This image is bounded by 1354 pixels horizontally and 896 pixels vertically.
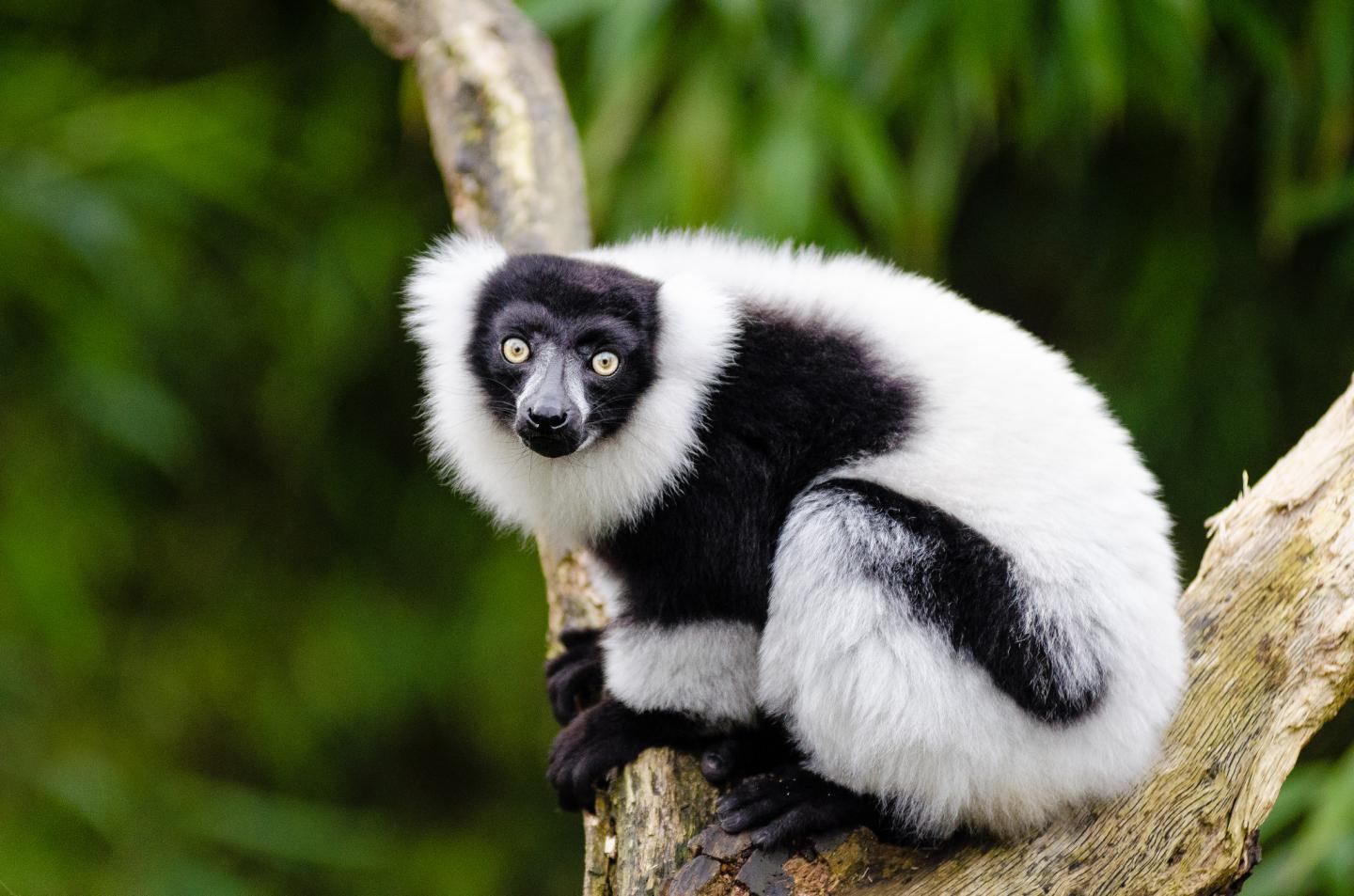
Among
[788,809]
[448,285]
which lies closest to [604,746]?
[788,809]

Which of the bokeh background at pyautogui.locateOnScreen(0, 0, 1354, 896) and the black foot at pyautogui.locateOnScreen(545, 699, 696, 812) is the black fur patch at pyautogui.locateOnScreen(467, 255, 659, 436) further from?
the bokeh background at pyautogui.locateOnScreen(0, 0, 1354, 896)

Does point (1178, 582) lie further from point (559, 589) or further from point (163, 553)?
point (163, 553)

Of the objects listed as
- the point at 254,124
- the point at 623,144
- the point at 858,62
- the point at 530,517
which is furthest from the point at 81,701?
the point at 858,62

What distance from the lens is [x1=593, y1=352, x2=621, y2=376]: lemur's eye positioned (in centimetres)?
276

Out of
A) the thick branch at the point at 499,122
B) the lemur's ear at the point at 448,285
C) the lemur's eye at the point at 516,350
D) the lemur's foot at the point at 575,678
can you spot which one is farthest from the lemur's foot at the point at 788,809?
the thick branch at the point at 499,122

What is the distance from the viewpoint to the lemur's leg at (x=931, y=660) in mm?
2449

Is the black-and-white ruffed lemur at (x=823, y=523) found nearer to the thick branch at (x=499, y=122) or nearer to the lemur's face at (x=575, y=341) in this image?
the lemur's face at (x=575, y=341)

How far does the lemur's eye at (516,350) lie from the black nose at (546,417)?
0.20 meters

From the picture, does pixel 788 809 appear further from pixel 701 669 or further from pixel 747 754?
pixel 701 669

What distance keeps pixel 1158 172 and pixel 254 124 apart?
151 inches

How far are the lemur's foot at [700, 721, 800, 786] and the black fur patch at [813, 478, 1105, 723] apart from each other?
46 centimetres

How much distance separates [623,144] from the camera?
4.73 m

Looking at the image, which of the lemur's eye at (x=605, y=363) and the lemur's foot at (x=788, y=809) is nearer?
the lemur's foot at (x=788, y=809)

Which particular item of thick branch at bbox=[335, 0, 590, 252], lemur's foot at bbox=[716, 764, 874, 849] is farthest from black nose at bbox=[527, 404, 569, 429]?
thick branch at bbox=[335, 0, 590, 252]
